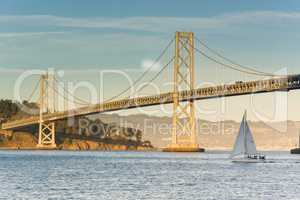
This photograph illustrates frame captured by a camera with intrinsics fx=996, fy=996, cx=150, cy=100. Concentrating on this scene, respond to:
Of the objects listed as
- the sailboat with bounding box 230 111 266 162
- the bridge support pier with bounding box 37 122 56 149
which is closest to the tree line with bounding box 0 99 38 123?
the bridge support pier with bounding box 37 122 56 149

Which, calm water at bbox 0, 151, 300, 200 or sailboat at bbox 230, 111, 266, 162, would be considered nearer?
calm water at bbox 0, 151, 300, 200

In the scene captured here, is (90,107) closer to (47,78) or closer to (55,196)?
(47,78)

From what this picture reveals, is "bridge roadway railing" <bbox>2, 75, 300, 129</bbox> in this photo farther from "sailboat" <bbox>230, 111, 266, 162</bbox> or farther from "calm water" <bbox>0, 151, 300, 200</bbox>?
"calm water" <bbox>0, 151, 300, 200</bbox>

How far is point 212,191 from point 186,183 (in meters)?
4.21

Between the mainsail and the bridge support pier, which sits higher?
the bridge support pier

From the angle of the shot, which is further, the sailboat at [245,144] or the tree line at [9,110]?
the tree line at [9,110]

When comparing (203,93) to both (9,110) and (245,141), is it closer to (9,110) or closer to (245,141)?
(245,141)

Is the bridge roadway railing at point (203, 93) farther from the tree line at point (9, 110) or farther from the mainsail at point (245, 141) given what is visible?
the tree line at point (9, 110)

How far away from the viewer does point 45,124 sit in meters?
108

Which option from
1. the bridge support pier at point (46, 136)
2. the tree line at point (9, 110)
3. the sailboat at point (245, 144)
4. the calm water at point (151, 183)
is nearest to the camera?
the calm water at point (151, 183)

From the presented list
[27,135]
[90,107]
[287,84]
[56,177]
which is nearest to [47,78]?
[27,135]

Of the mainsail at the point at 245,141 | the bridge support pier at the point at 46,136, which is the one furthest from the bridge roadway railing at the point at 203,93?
the mainsail at the point at 245,141

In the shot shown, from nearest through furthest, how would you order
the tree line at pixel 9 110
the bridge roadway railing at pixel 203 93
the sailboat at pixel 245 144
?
the sailboat at pixel 245 144
the bridge roadway railing at pixel 203 93
the tree line at pixel 9 110

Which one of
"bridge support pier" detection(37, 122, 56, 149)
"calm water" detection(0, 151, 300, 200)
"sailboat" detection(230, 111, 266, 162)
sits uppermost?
"bridge support pier" detection(37, 122, 56, 149)
